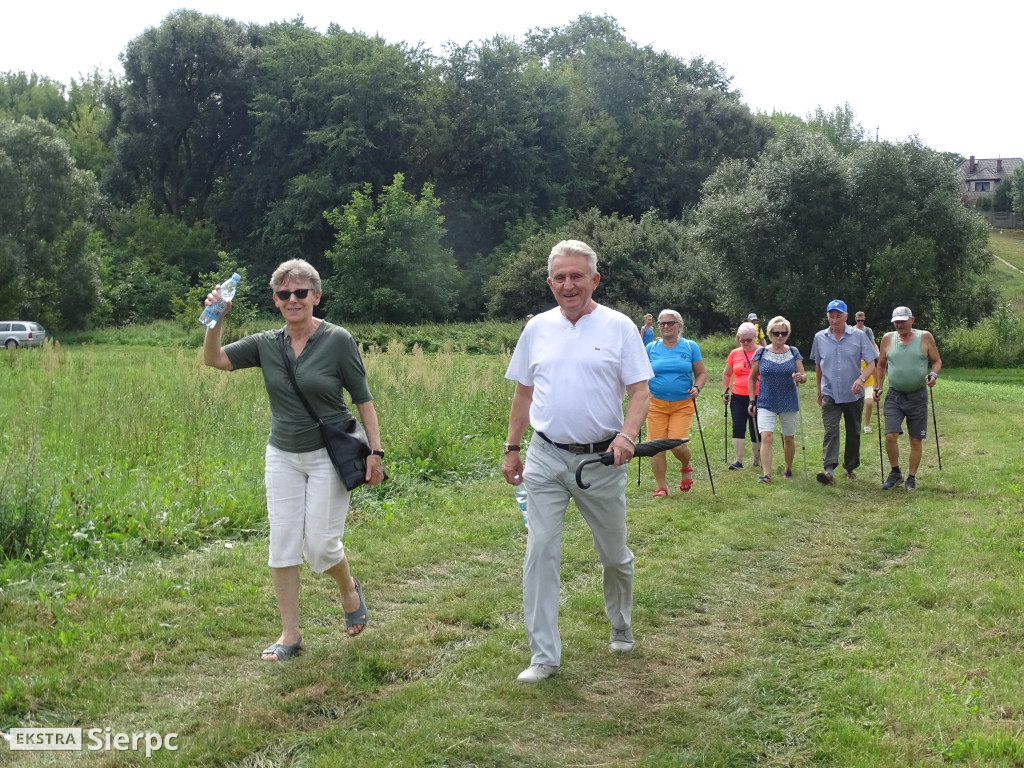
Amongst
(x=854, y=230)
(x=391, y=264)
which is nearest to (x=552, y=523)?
(x=854, y=230)

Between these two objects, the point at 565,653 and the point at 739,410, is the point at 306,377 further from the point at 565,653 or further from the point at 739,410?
the point at 739,410

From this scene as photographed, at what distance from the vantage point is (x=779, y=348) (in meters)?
12.0

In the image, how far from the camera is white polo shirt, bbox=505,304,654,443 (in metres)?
5.34

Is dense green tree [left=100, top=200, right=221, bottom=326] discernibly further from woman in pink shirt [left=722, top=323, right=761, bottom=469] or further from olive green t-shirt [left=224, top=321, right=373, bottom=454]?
olive green t-shirt [left=224, top=321, right=373, bottom=454]

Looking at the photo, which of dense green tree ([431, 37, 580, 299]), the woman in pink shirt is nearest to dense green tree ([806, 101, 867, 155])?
dense green tree ([431, 37, 580, 299])

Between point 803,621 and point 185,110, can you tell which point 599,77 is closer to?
point 185,110

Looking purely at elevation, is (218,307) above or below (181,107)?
below

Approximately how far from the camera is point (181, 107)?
59.2 m

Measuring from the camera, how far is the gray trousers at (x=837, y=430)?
11.9 meters

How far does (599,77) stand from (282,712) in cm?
6947

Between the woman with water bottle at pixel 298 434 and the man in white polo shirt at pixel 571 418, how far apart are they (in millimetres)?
924

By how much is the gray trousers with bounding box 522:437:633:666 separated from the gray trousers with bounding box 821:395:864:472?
6.99 meters

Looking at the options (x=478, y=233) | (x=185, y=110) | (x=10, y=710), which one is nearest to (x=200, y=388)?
(x=10, y=710)

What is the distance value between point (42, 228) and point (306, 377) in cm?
4499
